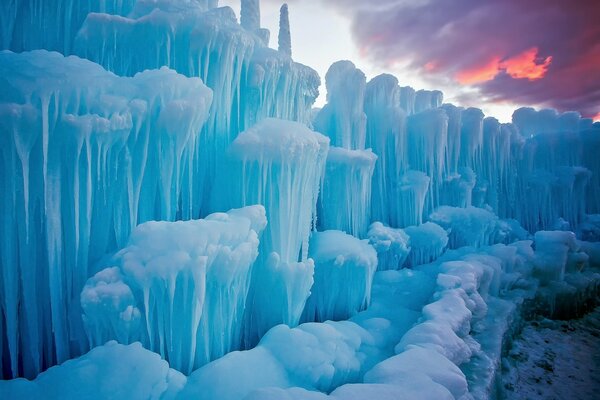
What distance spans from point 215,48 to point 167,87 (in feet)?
6.21

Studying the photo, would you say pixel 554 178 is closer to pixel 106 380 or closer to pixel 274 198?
pixel 274 198

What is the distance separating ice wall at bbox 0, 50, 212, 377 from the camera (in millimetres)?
3949

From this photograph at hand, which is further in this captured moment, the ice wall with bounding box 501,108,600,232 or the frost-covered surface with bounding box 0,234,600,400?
the ice wall with bounding box 501,108,600,232

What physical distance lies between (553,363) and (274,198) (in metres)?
8.61

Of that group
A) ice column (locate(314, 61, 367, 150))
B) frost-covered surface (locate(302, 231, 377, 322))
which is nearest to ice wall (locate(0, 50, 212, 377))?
frost-covered surface (locate(302, 231, 377, 322))

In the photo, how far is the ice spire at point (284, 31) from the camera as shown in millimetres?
8781

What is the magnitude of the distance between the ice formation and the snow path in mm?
697

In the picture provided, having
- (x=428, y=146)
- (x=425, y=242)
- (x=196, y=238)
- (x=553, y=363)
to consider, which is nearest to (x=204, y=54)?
(x=196, y=238)

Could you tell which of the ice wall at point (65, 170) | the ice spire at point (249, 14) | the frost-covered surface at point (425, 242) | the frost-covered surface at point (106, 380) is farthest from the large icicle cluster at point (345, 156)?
the frost-covered surface at point (106, 380)

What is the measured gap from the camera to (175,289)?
456 cm

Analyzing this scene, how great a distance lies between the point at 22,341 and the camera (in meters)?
4.36

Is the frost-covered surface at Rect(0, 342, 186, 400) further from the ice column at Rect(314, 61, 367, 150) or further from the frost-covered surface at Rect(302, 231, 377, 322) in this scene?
the ice column at Rect(314, 61, 367, 150)

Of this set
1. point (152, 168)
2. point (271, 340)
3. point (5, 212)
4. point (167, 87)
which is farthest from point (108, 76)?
point (271, 340)

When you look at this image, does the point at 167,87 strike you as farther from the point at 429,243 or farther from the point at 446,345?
the point at 429,243
